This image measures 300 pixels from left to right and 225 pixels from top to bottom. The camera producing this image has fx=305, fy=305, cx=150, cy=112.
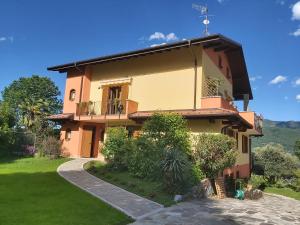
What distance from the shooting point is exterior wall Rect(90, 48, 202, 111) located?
59.1ft

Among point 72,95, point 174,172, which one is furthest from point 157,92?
point 174,172

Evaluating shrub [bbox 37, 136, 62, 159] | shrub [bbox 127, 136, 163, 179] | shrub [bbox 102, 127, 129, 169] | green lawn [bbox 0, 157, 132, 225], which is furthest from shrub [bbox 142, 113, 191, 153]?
shrub [bbox 37, 136, 62, 159]

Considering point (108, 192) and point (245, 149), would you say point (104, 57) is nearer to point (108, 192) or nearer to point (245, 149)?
point (108, 192)

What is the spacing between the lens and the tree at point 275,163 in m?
23.5

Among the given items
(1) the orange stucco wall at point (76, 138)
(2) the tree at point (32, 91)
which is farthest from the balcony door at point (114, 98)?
(2) the tree at point (32, 91)

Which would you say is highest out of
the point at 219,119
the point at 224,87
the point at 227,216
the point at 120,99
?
the point at 224,87

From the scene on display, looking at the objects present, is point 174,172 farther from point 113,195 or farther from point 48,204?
point 48,204

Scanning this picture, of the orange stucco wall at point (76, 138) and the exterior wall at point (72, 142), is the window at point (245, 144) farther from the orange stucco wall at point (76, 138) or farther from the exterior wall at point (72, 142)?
the exterior wall at point (72, 142)

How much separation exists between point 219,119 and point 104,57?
876cm

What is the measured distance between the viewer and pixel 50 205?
8.87 meters

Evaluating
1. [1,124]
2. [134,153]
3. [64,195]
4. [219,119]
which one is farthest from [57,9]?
[1,124]

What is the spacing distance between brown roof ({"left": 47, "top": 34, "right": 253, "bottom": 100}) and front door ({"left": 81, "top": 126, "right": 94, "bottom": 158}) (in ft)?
15.6

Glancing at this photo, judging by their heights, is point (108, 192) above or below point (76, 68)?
below

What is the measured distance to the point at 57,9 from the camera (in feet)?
64.2
